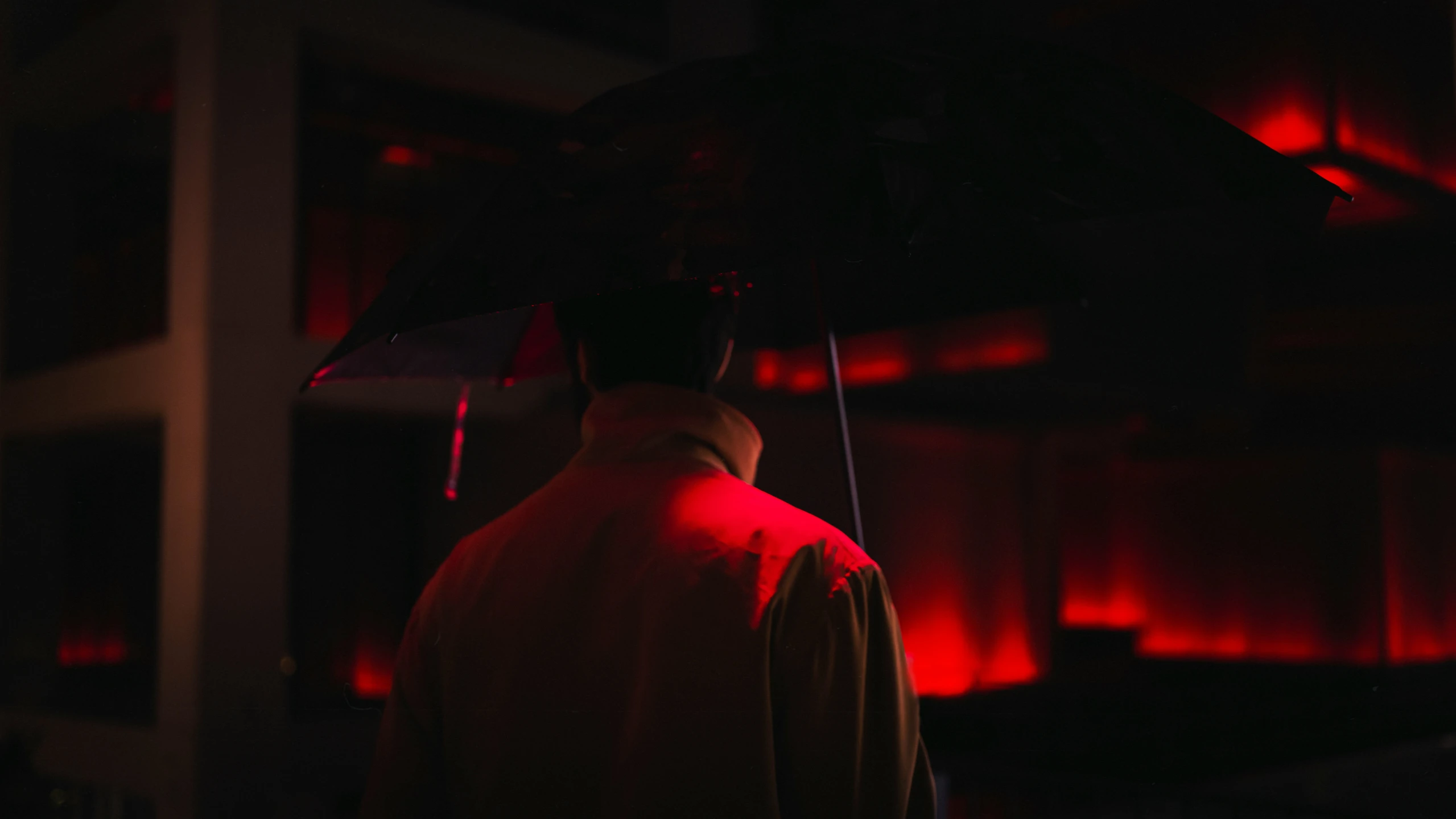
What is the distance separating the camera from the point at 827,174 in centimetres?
63

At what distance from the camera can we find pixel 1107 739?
332 centimetres

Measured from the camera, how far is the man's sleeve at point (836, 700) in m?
0.65

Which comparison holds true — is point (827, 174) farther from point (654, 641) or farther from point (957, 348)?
point (957, 348)

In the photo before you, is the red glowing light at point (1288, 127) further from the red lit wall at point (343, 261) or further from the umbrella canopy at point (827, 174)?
the umbrella canopy at point (827, 174)

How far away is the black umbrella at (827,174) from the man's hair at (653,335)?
0.33 feet

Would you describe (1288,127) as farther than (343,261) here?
Yes

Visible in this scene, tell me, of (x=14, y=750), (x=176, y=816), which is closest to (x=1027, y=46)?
(x=14, y=750)

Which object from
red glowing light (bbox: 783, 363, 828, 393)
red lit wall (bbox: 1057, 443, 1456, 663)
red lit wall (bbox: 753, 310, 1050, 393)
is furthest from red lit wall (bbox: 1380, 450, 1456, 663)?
red glowing light (bbox: 783, 363, 828, 393)

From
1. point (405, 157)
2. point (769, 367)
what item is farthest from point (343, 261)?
point (769, 367)

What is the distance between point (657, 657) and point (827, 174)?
0.29m

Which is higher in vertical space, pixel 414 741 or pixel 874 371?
pixel 874 371

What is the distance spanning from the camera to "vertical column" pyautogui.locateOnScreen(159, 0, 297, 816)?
1.68m

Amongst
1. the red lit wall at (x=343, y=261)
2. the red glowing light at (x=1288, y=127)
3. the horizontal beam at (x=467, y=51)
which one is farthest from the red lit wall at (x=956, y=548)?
the red lit wall at (x=343, y=261)

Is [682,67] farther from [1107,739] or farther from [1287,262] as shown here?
[1287,262]
